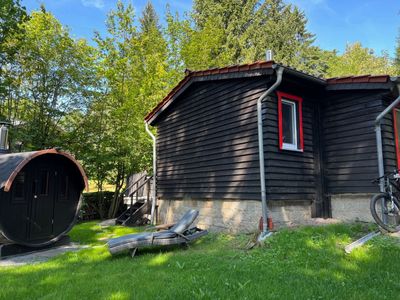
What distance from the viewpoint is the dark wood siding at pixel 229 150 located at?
757cm

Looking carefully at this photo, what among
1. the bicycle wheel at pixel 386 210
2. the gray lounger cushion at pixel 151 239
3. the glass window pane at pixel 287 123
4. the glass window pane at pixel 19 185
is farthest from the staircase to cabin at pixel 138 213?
the bicycle wheel at pixel 386 210

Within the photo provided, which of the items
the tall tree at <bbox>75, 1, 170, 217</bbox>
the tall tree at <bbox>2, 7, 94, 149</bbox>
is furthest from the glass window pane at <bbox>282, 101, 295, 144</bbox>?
the tall tree at <bbox>2, 7, 94, 149</bbox>

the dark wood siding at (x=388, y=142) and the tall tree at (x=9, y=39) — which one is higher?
the tall tree at (x=9, y=39)

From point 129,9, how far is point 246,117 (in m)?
13.2

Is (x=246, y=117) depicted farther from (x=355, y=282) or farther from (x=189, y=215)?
(x=355, y=282)

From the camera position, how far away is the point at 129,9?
17938 millimetres

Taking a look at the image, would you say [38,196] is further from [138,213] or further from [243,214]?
[243,214]

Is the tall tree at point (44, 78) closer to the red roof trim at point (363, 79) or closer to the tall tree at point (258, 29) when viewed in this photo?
the tall tree at point (258, 29)

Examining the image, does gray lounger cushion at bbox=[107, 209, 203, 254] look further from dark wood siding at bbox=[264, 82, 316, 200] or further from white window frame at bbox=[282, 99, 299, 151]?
white window frame at bbox=[282, 99, 299, 151]

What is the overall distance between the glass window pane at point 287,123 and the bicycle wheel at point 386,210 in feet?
7.64

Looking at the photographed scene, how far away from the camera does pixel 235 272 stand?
4.75 m

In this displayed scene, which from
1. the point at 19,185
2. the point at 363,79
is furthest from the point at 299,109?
the point at 19,185

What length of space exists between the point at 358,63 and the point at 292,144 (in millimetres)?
25364

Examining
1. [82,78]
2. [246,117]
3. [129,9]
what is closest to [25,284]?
[246,117]
